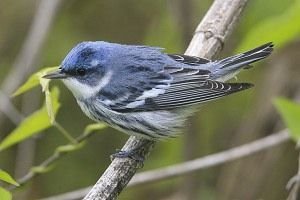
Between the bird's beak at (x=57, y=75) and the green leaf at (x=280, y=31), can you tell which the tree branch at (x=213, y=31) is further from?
the bird's beak at (x=57, y=75)

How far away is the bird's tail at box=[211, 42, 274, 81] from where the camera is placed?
3.59 meters

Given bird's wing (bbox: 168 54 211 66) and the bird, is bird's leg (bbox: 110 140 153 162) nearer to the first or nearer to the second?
the bird

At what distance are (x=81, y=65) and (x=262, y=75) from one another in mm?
2003

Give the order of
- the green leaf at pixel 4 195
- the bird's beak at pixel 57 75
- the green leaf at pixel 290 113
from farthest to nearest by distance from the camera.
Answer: the bird's beak at pixel 57 75, the green leaf at pixel 290 113, the green leaf at pixel 4 195

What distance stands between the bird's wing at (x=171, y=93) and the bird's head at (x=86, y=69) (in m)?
0.16

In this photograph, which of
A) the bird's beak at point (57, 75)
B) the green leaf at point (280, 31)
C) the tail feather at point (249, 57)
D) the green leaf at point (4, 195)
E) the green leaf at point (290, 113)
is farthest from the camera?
the tail feather at point (249, 57)

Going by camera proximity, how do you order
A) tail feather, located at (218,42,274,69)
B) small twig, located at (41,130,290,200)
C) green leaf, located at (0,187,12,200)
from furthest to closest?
1. small twig, located at (41,130,290,200)
2. tail feather, located at (218,42,274,69)
3. green leaf, located at (0,187,12,200)

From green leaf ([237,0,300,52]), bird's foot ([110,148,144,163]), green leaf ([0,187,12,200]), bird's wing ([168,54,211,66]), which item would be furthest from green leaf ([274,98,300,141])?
green leaf ([0,187,12,200])

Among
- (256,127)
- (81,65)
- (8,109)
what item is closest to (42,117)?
(81,65)

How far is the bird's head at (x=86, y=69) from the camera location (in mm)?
3494

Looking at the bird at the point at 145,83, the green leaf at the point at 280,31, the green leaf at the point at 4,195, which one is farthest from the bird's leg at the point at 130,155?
the green leaf at the point at 4,195

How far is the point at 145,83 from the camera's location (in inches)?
147

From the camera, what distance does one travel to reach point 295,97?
494 centimetres

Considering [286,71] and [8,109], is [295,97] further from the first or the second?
[8,109]
